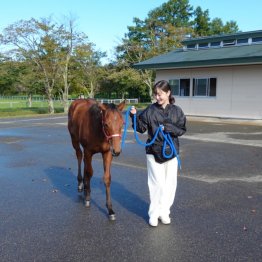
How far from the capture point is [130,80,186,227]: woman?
423cm

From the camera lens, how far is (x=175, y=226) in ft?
14.4

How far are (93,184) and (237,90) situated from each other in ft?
47.3

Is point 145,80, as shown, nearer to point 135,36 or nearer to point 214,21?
point 135,36

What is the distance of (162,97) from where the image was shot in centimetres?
420

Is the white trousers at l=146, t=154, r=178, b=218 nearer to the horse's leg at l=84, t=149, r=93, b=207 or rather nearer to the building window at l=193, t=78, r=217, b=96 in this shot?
the horse's leg at l=84, t=149, r=93, b=207

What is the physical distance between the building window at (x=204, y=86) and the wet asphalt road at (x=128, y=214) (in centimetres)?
1137

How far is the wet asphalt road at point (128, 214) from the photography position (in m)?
3.70

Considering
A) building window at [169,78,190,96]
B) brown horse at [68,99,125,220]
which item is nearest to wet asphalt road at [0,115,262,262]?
brown horse at [68,99,125,220]

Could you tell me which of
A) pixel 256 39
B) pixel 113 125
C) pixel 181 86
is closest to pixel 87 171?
pixel 113 125

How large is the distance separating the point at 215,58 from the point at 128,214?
15.7 m

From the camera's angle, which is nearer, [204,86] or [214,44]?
[204,86]

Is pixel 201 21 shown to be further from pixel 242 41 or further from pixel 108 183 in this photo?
pixel 108 183

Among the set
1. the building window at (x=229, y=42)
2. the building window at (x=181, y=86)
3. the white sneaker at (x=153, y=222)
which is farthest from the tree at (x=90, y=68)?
the white sneaker at (x=153, y=222)

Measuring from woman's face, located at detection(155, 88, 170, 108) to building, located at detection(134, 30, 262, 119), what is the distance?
558 inches
